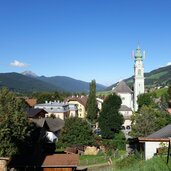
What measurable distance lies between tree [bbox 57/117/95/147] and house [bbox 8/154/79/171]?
1904 centimetres

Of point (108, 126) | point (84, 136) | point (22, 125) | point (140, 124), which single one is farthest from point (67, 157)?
point (108, 126)

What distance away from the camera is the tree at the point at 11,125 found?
3111 centimetres

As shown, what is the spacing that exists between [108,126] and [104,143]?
10.9m

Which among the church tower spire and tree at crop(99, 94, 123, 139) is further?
the church tower spire

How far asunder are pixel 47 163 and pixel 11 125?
5340 mm

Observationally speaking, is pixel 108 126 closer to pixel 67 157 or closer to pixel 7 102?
pixel 67 157

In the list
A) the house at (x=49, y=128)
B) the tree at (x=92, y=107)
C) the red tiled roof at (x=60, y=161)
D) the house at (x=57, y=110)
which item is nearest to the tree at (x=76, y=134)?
the house at (x=49, y=128)

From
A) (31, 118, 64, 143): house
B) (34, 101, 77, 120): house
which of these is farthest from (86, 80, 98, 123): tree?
(31, 118, 64, 143): house

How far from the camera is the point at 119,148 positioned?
59844 millimetres

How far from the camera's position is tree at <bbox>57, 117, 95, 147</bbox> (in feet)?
182

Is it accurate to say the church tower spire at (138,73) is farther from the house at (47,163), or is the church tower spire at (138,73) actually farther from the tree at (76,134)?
the house at (47,163)

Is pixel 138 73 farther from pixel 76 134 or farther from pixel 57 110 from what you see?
pixel 76 134

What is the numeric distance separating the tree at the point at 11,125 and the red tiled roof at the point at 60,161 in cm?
292

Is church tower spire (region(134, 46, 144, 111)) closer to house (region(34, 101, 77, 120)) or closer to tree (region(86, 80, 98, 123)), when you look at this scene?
tree (region(86, 80, 98, 123))
